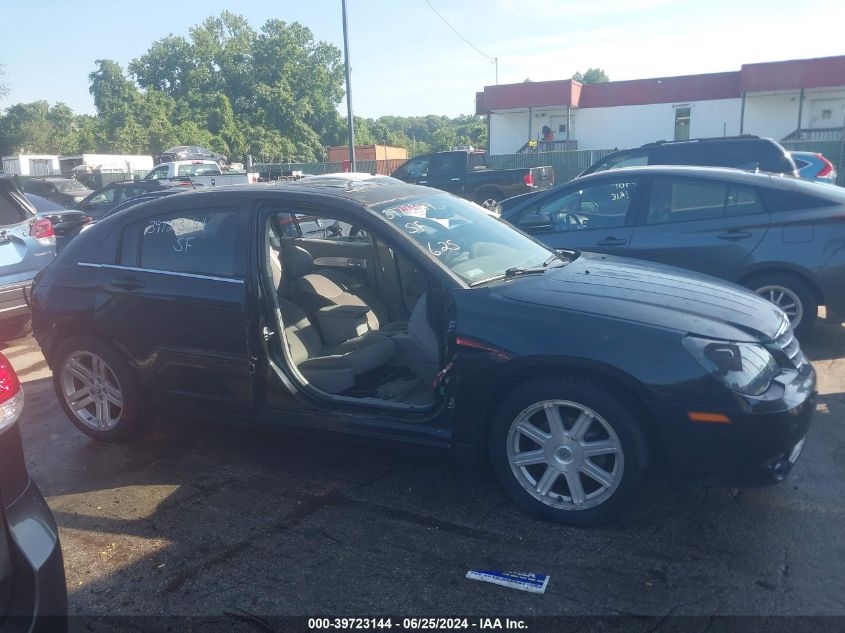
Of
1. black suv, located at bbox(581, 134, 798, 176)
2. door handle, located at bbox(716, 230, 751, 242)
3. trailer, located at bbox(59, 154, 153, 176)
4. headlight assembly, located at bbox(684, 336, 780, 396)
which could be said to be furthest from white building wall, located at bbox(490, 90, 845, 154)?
headlight assembly, located at bbox(684, 336, 780, 396)

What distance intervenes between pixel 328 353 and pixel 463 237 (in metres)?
1.17

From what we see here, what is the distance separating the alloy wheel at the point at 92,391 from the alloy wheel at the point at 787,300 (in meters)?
5.16

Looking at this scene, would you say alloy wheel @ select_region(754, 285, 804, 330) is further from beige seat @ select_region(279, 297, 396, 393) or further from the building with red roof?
the building with red roof

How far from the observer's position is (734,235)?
618cm

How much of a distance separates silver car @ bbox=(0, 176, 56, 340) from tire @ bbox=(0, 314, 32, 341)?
0.10ft

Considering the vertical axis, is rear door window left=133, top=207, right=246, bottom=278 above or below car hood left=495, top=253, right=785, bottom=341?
above

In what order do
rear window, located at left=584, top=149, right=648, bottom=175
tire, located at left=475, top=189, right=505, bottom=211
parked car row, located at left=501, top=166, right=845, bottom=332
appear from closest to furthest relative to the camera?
parked car row, located at left=501, top=166, right=845, bottom=332, rear window, located at left=584, top=149, right=648, bottom=175, tire, located at left=475, top=189, right=505, bottom=211

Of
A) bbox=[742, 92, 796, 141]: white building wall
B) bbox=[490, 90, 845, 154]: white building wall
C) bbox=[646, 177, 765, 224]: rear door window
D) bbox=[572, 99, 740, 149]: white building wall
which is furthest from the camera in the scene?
bbox=[572, 99, 740, 149]: white building wall

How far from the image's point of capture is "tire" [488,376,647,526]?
3262mm

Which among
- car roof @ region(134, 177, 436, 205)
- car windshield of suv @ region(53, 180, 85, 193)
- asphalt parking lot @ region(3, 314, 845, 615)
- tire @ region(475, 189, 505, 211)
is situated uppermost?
car roof @ region(134, 177, 436, 205)

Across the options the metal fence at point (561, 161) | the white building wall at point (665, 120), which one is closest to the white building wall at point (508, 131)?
the white building wall at point (665, 120)

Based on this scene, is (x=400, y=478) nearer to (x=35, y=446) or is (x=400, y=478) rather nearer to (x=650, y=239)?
(x=35, y=446)

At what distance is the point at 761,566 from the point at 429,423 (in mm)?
1638

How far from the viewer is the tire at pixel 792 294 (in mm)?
6031
